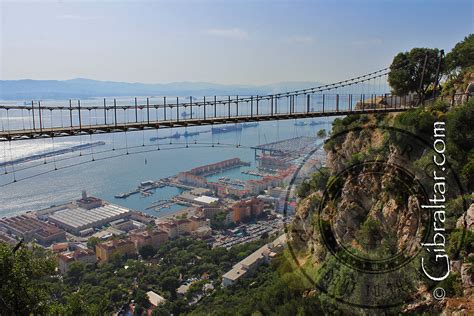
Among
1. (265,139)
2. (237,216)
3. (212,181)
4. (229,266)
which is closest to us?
(229,266)

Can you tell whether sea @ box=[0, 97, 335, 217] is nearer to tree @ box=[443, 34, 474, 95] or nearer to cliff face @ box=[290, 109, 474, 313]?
cliff face @ box=[290, 109, 474, 313]

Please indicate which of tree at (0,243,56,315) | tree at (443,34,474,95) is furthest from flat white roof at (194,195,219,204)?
tree at (0,243,56,315)

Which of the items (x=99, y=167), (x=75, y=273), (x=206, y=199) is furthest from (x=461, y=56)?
(x=99, y=167)

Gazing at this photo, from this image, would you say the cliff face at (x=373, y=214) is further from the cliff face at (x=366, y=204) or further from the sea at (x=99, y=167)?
the sea at (x=99, y=167)

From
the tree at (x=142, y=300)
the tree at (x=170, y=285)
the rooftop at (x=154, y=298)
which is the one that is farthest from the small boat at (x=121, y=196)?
the tree at (x=142, y=300)

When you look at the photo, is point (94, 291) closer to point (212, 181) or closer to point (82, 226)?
point (82, 226)

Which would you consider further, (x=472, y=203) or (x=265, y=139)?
(x=265, y=139)

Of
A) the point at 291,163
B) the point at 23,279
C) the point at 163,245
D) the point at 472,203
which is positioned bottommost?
the point at 163,245

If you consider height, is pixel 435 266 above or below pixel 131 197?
above

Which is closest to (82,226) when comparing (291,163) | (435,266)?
(291,163)
